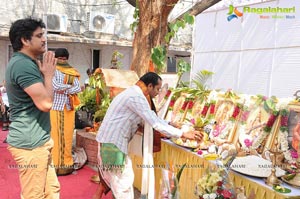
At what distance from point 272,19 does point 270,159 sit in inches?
172

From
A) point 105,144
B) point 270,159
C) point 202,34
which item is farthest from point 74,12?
point 270,159

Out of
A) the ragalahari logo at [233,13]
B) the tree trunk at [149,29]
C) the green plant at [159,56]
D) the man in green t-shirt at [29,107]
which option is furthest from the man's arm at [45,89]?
the ragalahari logo at [233,13]

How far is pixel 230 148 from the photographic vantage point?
2.55m

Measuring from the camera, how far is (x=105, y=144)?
2.48 metres

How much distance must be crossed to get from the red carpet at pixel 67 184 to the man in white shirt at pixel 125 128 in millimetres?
931

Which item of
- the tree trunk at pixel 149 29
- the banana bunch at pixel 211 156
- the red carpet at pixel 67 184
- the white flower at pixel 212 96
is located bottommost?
the red carpet at pixel 67 184

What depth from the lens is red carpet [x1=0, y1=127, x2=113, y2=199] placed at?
3303 millimetres

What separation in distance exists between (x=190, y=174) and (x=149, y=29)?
2.03m

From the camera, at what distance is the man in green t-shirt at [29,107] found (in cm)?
181

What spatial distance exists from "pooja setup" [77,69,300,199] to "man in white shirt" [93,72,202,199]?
27 centimetres

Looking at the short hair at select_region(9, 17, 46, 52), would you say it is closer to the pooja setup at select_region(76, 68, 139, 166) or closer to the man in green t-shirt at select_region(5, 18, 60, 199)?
the man in green t-shirt at select_region(5, 18, 60, 199)

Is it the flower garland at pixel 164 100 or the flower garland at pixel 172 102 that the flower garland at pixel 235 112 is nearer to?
the flower garland at pixel 172 102

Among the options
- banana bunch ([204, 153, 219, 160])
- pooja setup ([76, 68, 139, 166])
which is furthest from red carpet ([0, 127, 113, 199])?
banana bunch ([204, 153, 219, 160])

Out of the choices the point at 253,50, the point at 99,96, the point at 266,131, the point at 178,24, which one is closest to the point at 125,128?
the point at 266,131
